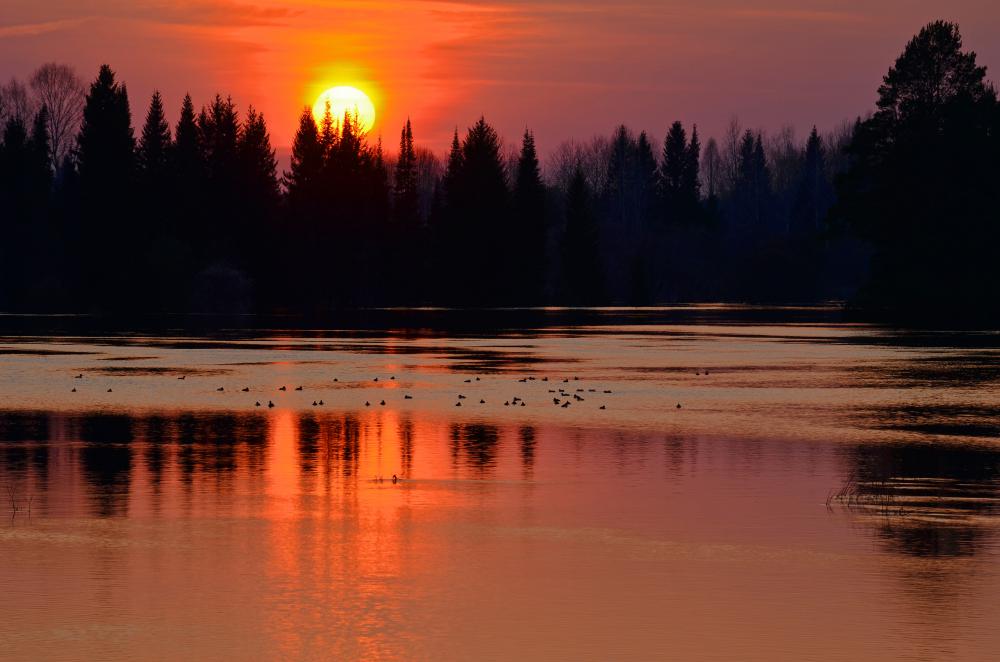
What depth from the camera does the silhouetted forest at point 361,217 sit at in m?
114

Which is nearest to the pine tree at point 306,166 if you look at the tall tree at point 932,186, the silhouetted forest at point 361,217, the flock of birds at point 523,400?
the silhouetted forest at point 361,217

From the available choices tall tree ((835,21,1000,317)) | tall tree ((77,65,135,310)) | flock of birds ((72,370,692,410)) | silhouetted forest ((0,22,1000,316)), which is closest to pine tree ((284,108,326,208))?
silhouetted forest ((0,22,1000,316))

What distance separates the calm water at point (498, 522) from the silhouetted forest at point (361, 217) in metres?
74.2

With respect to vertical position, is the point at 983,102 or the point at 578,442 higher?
the point at 983,102

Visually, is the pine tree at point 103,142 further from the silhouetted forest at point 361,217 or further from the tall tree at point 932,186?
the tall tree at point 932,186

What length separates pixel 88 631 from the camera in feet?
45.8

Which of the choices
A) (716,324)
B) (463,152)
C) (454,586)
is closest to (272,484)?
(454,586)

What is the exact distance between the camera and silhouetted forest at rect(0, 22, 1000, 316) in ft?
374

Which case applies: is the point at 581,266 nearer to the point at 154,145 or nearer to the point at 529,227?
the point at 529,227

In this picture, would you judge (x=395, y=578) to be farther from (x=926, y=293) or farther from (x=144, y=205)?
(x=144, y=205)

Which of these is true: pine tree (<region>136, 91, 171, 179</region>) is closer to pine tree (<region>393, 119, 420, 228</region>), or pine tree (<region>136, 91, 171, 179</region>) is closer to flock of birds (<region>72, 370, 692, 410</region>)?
pine tree (<region>393, 119, 420, 228</region>)

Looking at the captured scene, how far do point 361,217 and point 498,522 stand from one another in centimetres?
15315

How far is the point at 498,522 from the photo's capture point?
2014 cm

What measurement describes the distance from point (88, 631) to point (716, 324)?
298 feet
